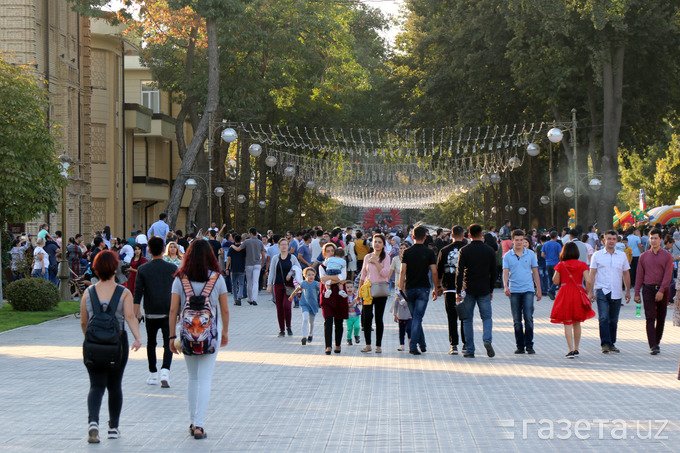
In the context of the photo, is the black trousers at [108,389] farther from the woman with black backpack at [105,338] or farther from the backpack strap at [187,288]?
the backpack strap at [187,288]

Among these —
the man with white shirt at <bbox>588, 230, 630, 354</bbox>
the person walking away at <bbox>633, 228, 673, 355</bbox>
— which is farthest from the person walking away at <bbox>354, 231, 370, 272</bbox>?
the person walking away at <bbox>633, 228, 673, 355</bbox>

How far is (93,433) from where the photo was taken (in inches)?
418

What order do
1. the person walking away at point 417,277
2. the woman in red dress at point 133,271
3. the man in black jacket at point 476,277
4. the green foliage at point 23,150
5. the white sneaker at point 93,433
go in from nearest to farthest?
1. the white sneaker at point 93,433
2. the man in black jacket at point 476,277
3. the person walking away at point 417,277
4. the woman in red dress at point 133,271
5. the green foliage at point 23,150

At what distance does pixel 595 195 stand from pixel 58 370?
36.6 meters

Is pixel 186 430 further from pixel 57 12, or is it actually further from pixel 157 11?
pixel 157 11

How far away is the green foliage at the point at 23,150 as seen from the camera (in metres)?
29.8

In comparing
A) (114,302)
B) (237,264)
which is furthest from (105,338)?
(237,264)

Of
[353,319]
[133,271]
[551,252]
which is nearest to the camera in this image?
[353,319]

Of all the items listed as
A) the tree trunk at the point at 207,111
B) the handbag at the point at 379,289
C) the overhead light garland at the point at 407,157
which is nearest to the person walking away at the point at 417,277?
the handbag at the point at 379,289

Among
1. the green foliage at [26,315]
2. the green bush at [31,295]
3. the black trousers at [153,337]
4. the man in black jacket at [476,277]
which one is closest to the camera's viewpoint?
the black trousers at [153,337]

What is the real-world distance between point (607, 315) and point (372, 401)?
6.29m

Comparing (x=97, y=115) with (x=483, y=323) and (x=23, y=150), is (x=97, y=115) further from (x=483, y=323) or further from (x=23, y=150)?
(x=483, y=323)

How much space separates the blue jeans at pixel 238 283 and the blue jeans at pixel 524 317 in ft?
46.6

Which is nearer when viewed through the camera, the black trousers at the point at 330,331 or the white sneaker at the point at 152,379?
the white sneaker at the point at 152,379
